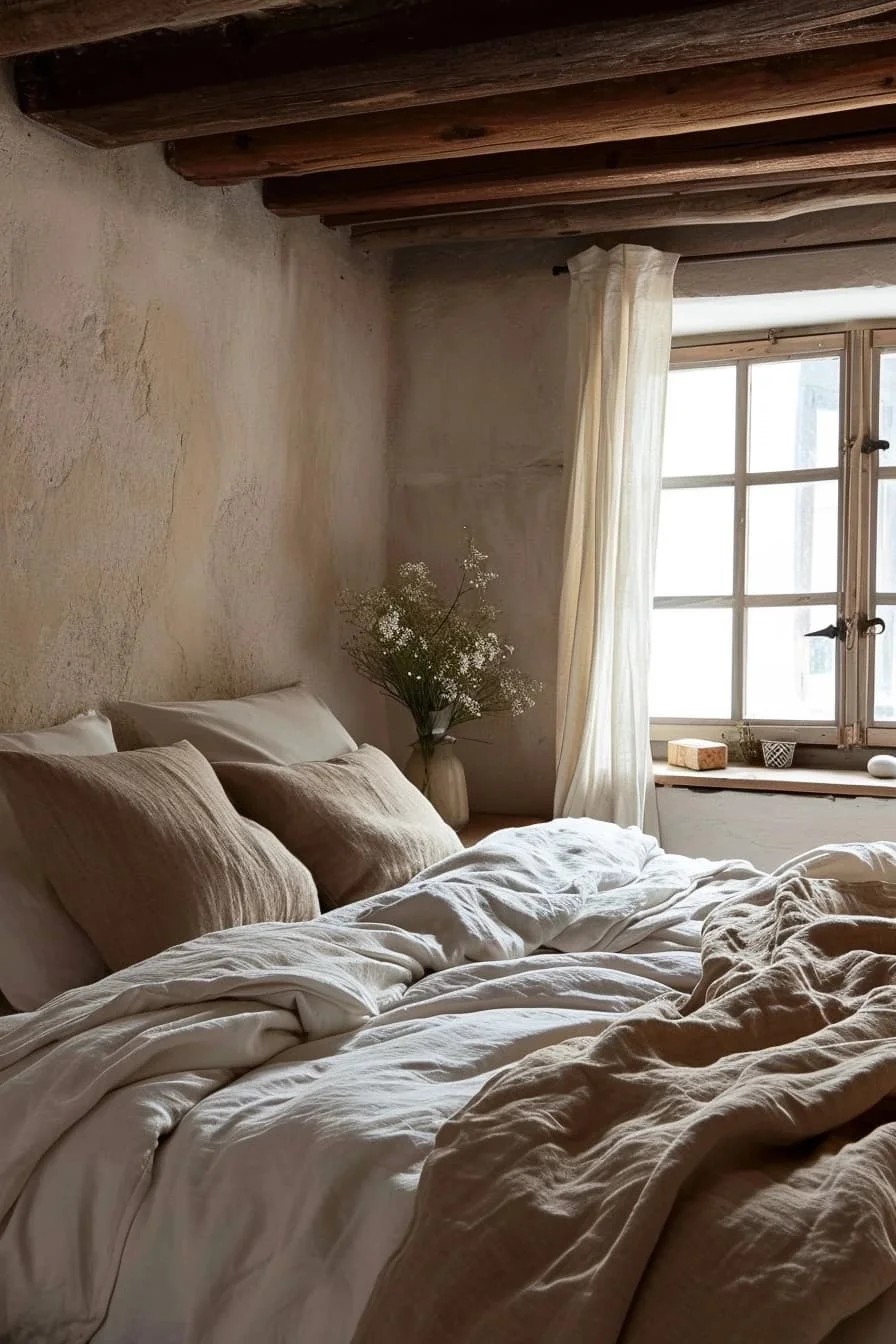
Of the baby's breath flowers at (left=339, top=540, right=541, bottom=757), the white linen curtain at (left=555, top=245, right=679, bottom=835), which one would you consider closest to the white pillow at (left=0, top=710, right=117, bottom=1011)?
the baby's breath flowers at (left=339, top=540, right=541, bottom=757)

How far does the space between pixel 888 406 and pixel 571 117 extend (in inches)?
73.4

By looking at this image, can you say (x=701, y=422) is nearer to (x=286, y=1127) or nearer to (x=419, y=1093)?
(x=419, y=1093)

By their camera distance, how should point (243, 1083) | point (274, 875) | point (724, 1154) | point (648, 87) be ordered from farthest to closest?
point (648, 87), point (274, 875), point (243, 1083), point (724, 1154)

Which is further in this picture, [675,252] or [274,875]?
[675,252]

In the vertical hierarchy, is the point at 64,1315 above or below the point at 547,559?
below

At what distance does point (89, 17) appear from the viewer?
234cm

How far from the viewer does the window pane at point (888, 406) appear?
4305mm

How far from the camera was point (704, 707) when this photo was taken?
455 cm

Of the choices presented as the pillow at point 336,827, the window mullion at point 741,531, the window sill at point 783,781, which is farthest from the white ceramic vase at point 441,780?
the window mullion at point 741,531

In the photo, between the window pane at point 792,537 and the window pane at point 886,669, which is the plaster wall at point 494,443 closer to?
the window pane at point 792,537

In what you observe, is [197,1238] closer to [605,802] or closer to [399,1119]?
[399,1119]

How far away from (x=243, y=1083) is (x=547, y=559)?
9.77 feet

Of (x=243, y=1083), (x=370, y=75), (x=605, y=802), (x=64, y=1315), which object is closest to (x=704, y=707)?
(x=605, y=802)

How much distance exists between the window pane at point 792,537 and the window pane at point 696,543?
0.27 feet
